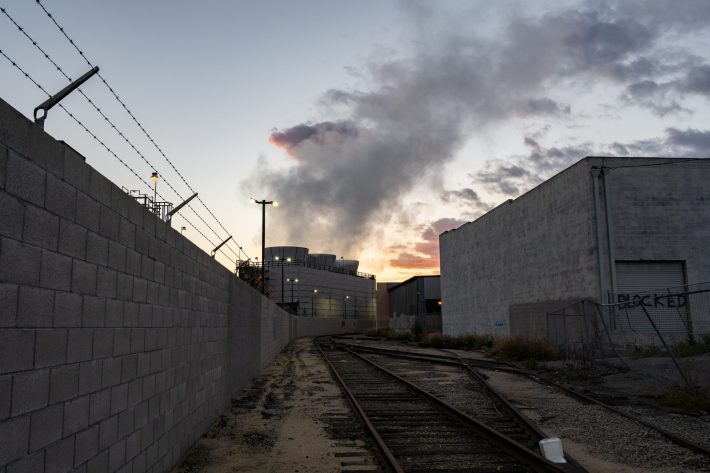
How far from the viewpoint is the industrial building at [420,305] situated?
55.0 m

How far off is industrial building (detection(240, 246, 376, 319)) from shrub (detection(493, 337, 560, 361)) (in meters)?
58.0

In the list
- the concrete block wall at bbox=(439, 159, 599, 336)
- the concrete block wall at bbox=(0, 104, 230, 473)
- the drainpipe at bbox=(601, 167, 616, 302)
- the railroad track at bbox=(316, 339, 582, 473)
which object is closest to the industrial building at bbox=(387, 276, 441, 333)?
the concrete block wall at bbox=(439, 159, 599, 336)

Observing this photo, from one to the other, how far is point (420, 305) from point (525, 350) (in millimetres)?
45019

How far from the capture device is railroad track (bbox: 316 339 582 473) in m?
7.26

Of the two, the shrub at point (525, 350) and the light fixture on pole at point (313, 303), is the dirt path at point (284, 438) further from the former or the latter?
the light fixture on pole at point (313, 303)

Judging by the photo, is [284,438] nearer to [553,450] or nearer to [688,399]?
[553,450]

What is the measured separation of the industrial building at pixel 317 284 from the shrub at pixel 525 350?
190 ft

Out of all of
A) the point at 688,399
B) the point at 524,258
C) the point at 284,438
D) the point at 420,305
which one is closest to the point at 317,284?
the point at 420,305

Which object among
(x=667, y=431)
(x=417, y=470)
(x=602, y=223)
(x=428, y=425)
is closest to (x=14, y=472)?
(x=417, y=470)

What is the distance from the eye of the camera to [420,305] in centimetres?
6912

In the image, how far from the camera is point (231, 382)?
42.6 feet

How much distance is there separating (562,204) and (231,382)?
2083 cm

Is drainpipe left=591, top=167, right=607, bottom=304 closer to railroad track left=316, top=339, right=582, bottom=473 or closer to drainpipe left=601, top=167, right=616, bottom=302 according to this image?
drainpipe left=601, top=167, right=616, bottom=302

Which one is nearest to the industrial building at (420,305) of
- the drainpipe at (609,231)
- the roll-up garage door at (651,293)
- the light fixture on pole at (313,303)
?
the light fixture on pole at (313,303)
